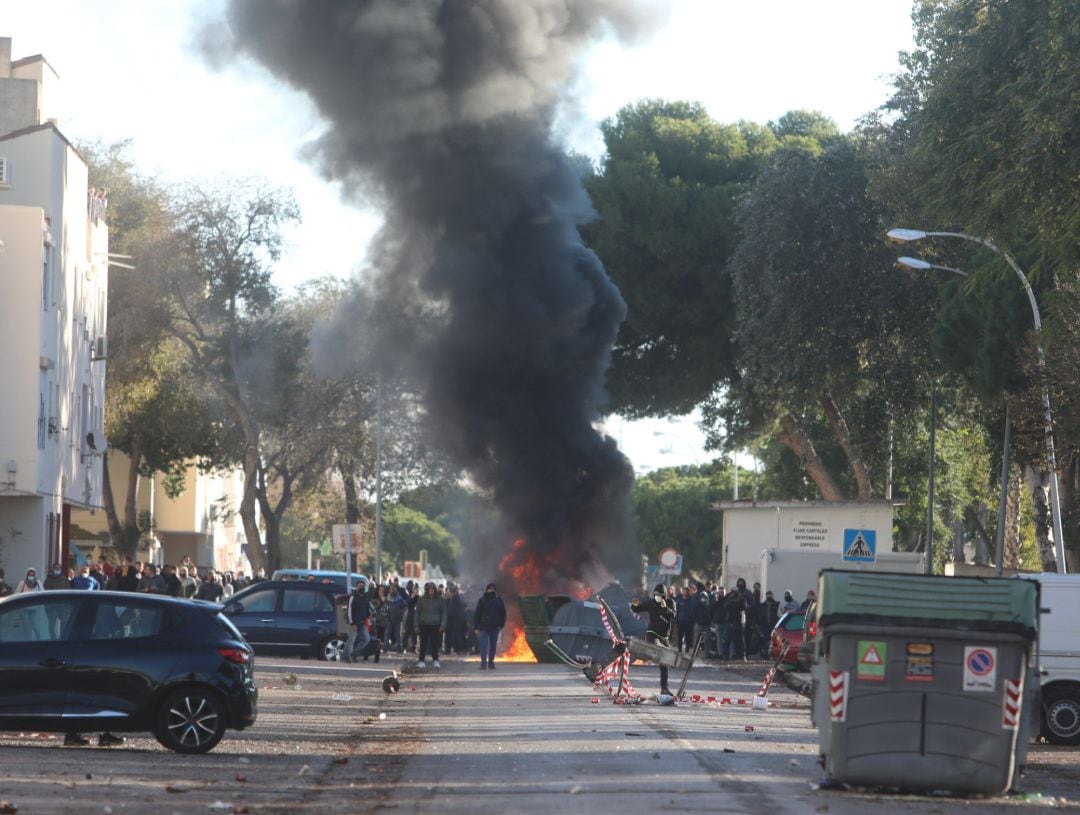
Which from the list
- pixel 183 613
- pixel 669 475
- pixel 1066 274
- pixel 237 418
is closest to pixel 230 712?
pixel 183 613

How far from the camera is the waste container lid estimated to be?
42.1 ft

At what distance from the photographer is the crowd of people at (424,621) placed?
32406mm

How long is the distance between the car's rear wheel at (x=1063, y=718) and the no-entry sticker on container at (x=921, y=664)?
7.33m

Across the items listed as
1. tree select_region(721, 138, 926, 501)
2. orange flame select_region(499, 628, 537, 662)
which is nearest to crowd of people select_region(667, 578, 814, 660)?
orange flame select_region(499, 628, 537, 662)

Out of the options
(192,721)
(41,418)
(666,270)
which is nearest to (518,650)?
(41,418)

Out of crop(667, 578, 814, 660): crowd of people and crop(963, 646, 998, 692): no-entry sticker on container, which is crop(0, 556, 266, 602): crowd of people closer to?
crop(667, 578, 814, 660): crowd of people

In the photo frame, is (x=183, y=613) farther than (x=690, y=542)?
No

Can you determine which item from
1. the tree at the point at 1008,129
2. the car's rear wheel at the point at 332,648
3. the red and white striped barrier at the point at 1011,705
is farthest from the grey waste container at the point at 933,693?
the car's rear wheel at the point at 332,648

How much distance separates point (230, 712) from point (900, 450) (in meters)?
42.7

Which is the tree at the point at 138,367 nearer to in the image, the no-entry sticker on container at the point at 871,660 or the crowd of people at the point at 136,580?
the crowd of people at the point at 136,580

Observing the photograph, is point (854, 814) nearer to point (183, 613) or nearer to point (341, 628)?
point (183, 613)

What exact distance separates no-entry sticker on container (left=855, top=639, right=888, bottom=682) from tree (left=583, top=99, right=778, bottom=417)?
38.1 meters

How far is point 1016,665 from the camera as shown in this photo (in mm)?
12641

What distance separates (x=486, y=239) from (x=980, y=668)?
30481 millimetres
